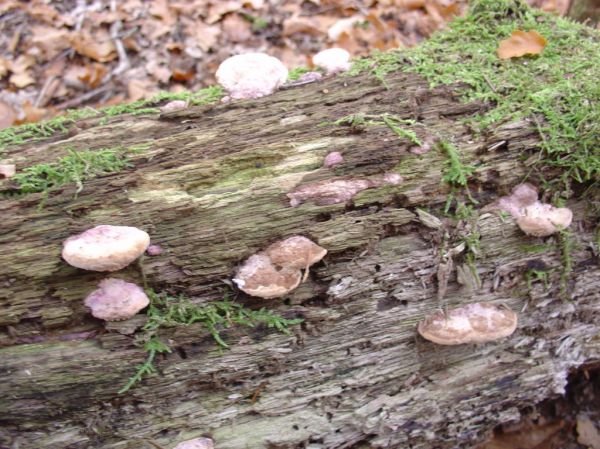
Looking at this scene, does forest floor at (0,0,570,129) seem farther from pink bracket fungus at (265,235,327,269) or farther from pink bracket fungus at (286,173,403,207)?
pink bracket fungus at (265,235,327,269)

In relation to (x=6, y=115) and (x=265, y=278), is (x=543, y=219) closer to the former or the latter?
(x=265, y=278)

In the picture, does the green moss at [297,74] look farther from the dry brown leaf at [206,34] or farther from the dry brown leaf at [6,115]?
the dry brown leaf at [6,115]

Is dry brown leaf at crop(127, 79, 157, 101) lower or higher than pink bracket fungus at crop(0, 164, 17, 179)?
lower

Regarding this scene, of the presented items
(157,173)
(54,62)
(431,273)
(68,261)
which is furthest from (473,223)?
(54,62)

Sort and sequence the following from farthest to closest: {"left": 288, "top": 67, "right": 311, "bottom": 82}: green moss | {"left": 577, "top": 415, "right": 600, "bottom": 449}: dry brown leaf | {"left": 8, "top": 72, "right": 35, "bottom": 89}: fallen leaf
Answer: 1. {"left": 8, "top": 72, "right": 35, "bottom": 89}: fallen leaf
2. {"left": 577, "top": 415, "right": 600, "bottom": 449}: dry brown leaf
3. {"left": 288, "top": 67, "right": 311, "bottom": 82}: green moss

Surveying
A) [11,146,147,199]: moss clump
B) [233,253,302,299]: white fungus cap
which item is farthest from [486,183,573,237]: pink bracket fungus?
[11,146,147,199]: moss clump

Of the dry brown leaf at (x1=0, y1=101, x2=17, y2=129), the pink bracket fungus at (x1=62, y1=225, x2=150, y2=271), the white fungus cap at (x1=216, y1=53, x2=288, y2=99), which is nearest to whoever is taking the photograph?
the pink bracket fungus at (x1=62, y1=225, x2=150, y2=271)

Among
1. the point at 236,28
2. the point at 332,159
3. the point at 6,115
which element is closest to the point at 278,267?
the point at 332,159
